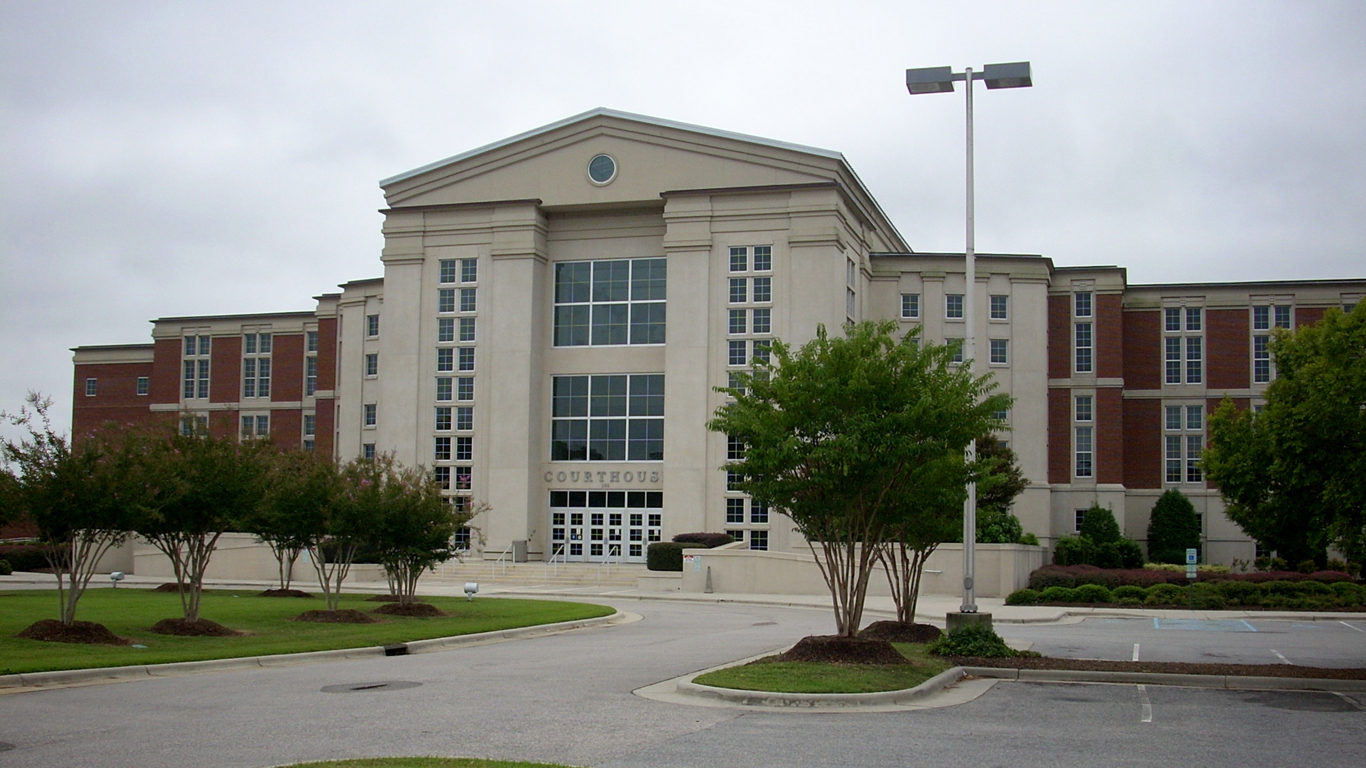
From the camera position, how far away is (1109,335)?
2263 inches

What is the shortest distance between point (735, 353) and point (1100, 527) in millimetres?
17738

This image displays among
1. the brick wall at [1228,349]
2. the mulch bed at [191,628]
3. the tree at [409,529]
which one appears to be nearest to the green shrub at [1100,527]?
the brick wall at [1228,349]

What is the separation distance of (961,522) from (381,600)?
712 inches

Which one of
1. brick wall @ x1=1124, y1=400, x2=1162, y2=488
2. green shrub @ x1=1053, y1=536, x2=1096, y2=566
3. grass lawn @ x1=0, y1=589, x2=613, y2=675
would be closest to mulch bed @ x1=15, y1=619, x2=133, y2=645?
grass lawn @ x1=0, y1=589, x2=613, y2=675

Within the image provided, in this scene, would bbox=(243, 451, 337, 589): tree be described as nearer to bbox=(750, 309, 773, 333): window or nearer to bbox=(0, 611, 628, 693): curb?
bbox=(0, 611, 628, 693): curb

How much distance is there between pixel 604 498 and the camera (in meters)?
54.9

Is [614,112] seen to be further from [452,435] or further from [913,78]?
[913,78]

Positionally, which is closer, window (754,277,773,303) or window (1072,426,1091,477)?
window (754,277,773,303)

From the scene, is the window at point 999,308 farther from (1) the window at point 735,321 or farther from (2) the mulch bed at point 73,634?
(2) the mulch bed at point 73,634

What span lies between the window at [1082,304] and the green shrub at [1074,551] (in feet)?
38.9

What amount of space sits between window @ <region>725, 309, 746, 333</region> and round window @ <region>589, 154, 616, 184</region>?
8557mm

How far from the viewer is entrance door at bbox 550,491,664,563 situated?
54031mm

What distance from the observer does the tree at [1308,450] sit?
59.0ft

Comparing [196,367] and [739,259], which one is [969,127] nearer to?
[739,259]
